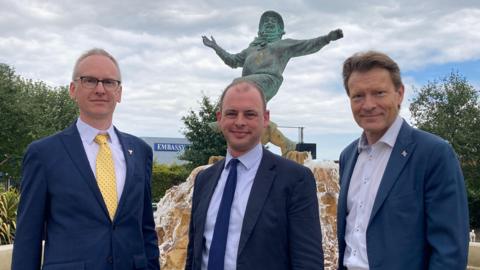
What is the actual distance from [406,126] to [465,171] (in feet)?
66.1

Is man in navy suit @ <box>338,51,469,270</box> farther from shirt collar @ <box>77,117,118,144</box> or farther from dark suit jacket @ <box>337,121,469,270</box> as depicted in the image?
shirt collar @ <box>77,117,118,144</box>

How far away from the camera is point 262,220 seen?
2520mm

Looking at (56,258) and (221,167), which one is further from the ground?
(221,167)

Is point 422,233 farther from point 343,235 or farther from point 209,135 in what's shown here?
point 209,135

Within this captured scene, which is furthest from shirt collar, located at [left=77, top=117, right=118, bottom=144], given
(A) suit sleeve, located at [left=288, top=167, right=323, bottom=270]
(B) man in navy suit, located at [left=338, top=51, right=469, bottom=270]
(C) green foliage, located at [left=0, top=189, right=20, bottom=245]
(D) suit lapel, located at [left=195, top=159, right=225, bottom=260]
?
(C) green foliage, located at [left=0, top=189, right=20, bottom=245]

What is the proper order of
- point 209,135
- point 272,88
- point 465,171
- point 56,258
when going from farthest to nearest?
point 209,135 → point 465,171 → point 272,88 → point 56,258

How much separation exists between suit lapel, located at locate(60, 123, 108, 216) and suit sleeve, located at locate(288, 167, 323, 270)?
2.98 ft

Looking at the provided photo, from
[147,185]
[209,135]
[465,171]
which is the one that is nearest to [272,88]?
[147,185]

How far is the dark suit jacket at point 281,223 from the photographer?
2494 mm

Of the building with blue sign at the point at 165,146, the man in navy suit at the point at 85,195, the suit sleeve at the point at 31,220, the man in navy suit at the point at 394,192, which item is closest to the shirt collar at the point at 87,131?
the man in navy suit at the point at 85,195

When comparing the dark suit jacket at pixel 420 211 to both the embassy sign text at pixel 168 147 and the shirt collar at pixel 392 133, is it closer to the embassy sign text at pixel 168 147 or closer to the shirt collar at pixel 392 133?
the shirt collar at pixel 392 133

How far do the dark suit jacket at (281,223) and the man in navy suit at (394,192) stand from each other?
0.73ft

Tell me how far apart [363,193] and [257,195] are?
0.51 metres

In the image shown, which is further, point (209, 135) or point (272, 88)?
point (209, 135)
